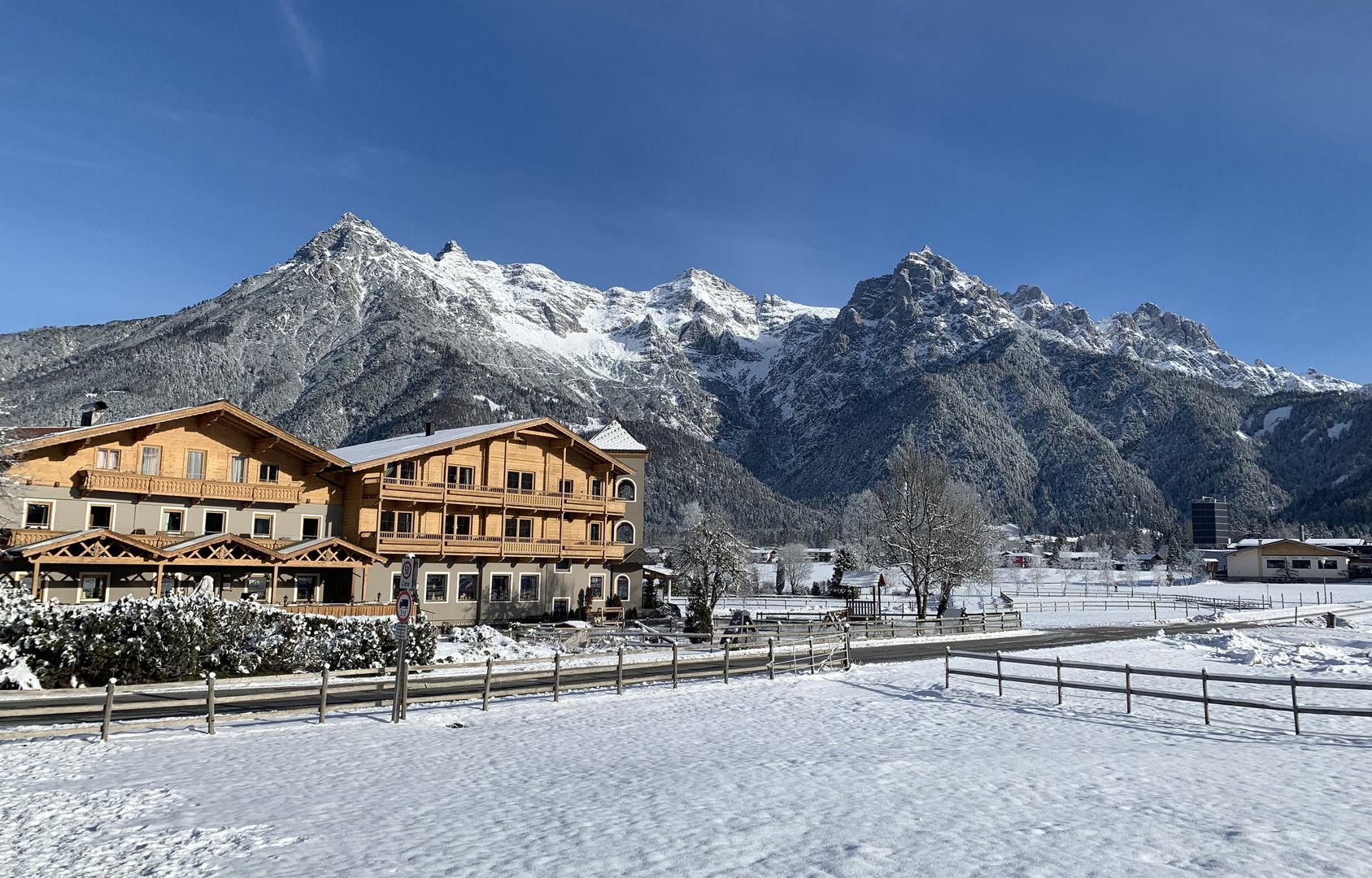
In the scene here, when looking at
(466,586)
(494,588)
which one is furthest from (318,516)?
(494,588)

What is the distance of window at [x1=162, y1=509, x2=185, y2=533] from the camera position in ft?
129

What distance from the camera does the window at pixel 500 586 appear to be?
47.7 meters

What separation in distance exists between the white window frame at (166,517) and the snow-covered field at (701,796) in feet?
82.0

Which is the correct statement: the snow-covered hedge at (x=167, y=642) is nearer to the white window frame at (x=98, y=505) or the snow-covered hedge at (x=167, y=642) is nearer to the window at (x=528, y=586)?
the white window frame at (x=98, y=505)

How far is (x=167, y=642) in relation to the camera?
76.3 feet

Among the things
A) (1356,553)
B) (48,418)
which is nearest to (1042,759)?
(1356,553)

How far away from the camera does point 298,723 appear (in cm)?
1867

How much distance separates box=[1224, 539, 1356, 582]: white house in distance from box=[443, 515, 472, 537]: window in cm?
11591

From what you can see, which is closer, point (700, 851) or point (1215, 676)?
point (700, 851)

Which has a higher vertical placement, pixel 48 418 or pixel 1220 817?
pixel 48 418

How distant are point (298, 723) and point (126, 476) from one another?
25.4 metres

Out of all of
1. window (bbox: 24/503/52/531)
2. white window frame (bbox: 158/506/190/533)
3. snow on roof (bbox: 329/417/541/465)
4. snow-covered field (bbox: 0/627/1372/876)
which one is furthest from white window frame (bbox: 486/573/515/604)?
snow-covered field (bbox: 0/627/1372/876)

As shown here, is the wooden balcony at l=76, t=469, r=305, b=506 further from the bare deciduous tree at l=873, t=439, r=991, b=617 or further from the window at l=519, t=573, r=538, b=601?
the bare deciduous tree at l=873, t=439, r=991, b=617

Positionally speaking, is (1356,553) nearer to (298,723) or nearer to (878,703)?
(878,703)
